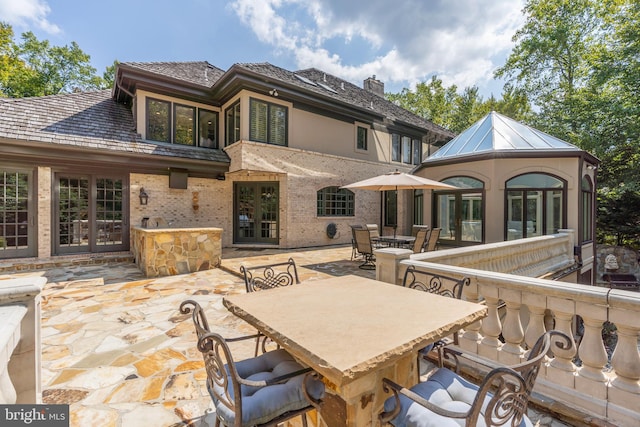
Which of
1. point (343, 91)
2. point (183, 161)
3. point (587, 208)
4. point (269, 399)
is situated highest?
point (343, 91)

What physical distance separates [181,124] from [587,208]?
15.2 meters

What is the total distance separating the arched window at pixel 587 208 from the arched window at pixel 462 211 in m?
3.44

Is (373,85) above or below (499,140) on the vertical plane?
above

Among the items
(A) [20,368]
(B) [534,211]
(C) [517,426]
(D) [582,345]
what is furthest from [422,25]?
(A) [20,368]

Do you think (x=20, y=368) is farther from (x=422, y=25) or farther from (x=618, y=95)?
(x=618, y=95)

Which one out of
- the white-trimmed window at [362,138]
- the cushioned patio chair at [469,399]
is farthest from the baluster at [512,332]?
the white-trimmed window at [362,138]

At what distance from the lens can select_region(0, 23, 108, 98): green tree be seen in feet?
51.9

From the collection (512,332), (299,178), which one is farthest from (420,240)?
(299,178)

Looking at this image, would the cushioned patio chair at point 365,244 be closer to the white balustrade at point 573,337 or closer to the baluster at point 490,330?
the white balustrade at point 573,337

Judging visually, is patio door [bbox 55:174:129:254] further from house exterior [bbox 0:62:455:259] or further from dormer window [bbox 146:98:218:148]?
dormer window [bbox 146:98:218:148]

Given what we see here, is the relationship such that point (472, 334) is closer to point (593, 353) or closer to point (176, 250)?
point (593, 353)

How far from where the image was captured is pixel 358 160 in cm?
1280

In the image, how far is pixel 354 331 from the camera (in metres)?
1.58

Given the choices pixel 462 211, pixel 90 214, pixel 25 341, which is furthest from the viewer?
pixel 462 211
